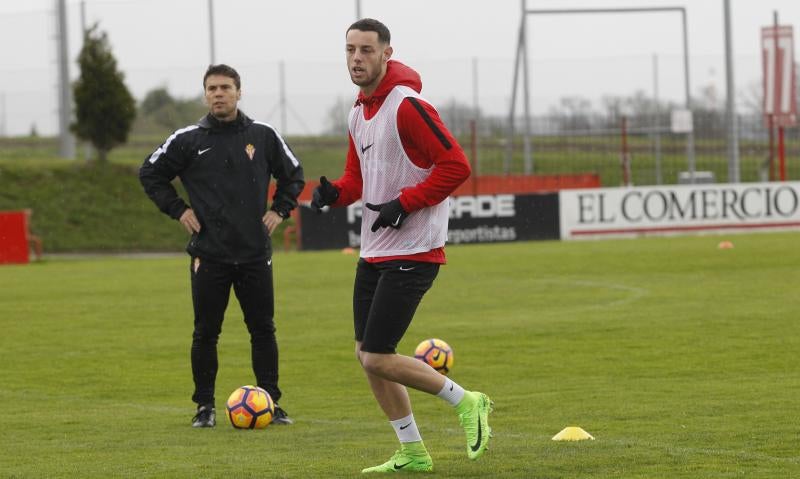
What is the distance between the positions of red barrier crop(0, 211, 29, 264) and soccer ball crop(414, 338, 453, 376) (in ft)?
62.5

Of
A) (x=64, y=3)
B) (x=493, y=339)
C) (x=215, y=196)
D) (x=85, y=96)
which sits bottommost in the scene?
(x=493, y=339)

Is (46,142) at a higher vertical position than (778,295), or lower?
higher

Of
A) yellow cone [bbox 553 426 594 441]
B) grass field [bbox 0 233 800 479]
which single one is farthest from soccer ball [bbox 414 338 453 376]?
yellow cone [bbox 553 426 594 441]

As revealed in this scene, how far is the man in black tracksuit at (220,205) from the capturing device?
8.88 metres

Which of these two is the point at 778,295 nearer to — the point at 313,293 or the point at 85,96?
the point at 313,293

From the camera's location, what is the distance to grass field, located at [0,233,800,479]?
23.9 ft

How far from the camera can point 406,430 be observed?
7.02m

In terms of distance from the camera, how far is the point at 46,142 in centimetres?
4047

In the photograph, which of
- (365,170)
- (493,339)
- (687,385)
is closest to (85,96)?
(493,339)

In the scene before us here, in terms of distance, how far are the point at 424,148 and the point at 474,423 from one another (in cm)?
135

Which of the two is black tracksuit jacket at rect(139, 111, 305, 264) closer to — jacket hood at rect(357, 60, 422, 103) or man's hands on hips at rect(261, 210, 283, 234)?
man's hands on hips at rect(261, 210, 283, 234)

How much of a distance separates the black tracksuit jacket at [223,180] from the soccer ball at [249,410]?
84 cm

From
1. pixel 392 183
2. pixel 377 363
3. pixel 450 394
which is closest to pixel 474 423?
pixel 450 394

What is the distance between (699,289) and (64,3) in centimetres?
2467
